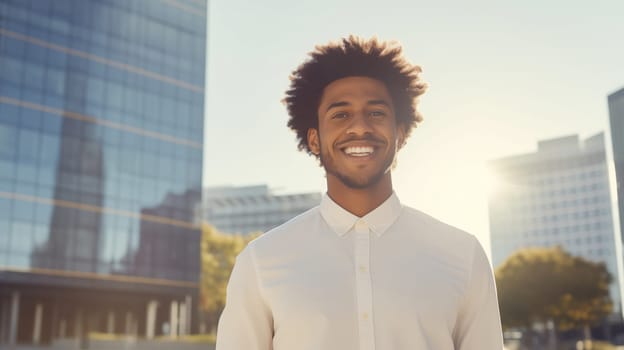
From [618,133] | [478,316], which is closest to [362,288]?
[478,316]

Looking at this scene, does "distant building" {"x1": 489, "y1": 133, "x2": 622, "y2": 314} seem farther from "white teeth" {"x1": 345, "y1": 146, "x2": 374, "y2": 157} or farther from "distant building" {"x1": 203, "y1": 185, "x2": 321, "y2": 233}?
"white teeth" {"x1": 345, "y1": 146, "x2": 374, "y2": 157}

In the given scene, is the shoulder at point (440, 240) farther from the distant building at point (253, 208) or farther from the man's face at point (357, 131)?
the distant building at point (253, 208)

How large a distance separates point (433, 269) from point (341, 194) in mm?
558

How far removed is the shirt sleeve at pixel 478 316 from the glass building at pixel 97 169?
59185 millimetres

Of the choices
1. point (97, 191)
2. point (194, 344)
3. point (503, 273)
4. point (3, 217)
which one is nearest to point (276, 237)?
point (194, 344)

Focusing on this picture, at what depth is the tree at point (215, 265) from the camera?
8012 cm

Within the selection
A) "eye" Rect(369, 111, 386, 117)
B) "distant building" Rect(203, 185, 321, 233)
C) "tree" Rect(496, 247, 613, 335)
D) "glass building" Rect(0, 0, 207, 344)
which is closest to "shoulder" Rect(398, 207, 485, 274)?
"eye" Rect(369, 111, 386, 117)

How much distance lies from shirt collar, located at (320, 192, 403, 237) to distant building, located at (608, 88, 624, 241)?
7130cm

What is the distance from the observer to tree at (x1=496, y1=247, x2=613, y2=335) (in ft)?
217

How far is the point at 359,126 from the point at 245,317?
102 cm

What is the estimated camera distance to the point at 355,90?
141 inches

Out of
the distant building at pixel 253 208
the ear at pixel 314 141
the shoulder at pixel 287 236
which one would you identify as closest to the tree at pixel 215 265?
the distant building at pixel 253 208

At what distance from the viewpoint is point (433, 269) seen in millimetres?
3381

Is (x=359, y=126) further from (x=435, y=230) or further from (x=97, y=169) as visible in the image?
(x=97, y=169)
